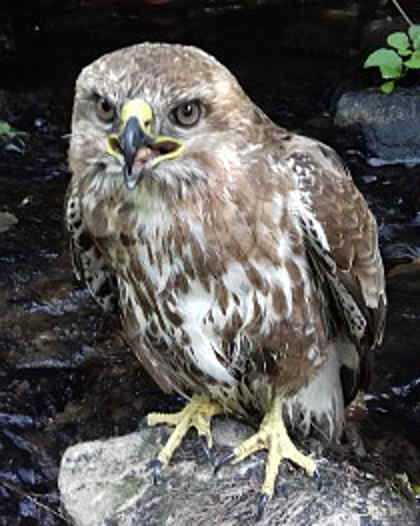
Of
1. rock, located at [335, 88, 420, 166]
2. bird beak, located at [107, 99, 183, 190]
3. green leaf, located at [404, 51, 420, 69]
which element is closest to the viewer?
bird beak, located at [107, 99, 183, 190]

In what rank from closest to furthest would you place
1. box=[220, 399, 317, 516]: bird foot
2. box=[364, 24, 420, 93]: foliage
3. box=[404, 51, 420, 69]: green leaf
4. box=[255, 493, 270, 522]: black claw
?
box=[255, 493, 270, 522]: black claw, box=[220, 399, 317, 516]: bird foot, box=[404, 51, 420, 69]: green leaf, box=[364, 24, 420, 93]: foliage

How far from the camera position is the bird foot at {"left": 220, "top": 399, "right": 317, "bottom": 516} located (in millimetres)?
3848

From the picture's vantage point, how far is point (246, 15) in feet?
34.9

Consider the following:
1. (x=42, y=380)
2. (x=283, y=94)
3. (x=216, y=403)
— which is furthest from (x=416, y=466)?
(x=283, y=94)

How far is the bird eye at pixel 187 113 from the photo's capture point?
300cm

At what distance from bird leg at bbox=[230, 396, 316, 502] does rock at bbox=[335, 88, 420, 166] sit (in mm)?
4519

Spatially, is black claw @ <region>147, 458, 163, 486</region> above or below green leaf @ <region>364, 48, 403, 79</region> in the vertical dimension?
below

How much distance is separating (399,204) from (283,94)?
2105 millimetres

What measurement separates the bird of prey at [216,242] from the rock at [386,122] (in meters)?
4.29

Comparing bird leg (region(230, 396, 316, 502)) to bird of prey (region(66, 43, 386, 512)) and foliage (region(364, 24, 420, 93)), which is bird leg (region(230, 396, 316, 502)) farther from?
foliage (region(364, 24, 420, 93))

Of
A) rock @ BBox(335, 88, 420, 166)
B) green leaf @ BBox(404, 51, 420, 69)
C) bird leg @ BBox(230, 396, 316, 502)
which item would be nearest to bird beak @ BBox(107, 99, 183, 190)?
bird leg @ BBox(230, 396, 316, 502)

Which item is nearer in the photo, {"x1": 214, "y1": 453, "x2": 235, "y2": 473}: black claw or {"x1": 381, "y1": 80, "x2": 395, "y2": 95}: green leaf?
{"x1": 214, "y1": 453, "x2": 235, "y2": 473}: black claw

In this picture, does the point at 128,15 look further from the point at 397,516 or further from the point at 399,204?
the point at 397,516

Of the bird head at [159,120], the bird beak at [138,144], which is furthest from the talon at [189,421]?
the bird beak at [138,144]
